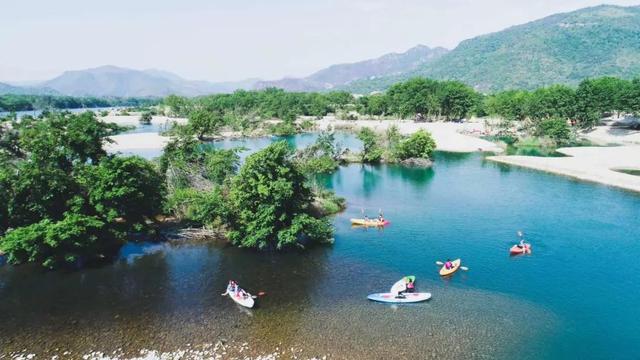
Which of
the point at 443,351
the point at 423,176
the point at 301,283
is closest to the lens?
the point at 443,351

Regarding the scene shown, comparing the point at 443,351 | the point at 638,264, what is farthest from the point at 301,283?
the point at 638,264

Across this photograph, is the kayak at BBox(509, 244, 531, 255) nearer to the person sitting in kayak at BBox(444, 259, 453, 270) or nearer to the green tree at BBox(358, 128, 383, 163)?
the person sitting in kayak at BBox(444, 259, 453, 270)

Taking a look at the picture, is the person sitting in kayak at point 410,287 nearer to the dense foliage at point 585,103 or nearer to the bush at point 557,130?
the bush at point 557,130

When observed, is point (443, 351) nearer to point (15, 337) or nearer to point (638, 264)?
point (638, 264)

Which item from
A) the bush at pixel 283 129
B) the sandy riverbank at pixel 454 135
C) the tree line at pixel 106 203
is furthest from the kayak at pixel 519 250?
the bush at pixel 283 129

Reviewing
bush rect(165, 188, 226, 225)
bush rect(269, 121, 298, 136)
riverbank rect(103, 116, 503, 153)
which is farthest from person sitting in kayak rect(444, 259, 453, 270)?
bush rect(269, 121, 298, 136)

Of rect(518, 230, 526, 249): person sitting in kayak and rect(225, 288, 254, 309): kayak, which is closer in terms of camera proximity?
rect(225, 288, 254, 309): kayak
